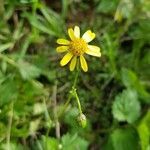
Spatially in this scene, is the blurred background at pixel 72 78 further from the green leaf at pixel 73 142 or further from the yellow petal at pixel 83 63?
the yellow petal at pixel 83 63

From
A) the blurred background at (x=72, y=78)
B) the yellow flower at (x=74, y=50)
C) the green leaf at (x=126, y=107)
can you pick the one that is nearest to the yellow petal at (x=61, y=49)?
the yellow flower at (x=74, y=50)

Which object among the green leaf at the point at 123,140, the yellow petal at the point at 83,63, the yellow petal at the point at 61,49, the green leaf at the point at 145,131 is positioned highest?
the yellow petal at the point at 61,49

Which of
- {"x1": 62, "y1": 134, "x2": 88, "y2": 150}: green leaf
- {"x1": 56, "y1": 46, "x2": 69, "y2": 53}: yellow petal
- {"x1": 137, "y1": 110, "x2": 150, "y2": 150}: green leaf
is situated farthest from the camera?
{"x1": 137, "y1": 110, "x2": 150, "y2": 150}: green leaf

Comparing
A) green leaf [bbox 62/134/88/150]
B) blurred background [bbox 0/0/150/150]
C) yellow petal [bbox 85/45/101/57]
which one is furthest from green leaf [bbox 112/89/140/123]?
yellow petal [bbox 85/45/101/57]

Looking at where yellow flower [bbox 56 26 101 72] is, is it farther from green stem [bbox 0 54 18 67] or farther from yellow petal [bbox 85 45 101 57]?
green stem [bbox 0 54 18 67]

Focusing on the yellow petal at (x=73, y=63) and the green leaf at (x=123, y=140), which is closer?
the yellow petal at (x=73, y=63)

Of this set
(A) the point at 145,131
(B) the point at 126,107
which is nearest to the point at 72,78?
(B) the point at 126,107

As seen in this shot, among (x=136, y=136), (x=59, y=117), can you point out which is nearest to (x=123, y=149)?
(x=136, y=136)
